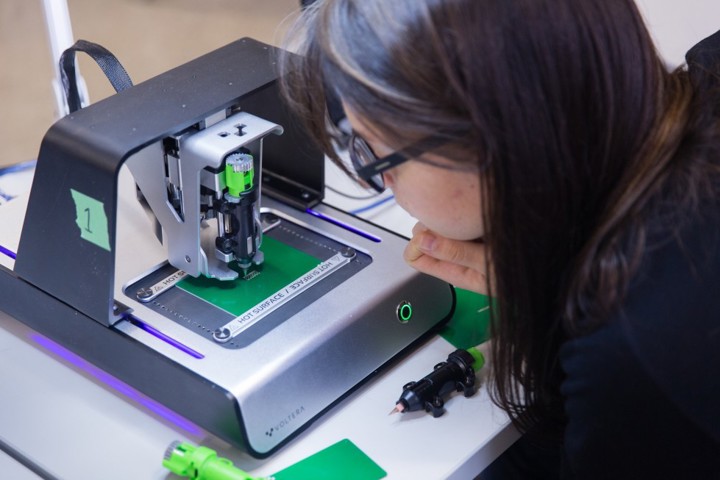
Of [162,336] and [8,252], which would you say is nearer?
[162,336]

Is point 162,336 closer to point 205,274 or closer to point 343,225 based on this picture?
point 205,274

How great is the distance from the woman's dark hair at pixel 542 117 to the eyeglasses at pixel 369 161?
17mm

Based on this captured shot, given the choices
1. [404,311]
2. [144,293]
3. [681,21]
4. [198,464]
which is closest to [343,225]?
[404,311]

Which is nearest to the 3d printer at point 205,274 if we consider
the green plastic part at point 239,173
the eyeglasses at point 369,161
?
the green plastic part at point 239,173

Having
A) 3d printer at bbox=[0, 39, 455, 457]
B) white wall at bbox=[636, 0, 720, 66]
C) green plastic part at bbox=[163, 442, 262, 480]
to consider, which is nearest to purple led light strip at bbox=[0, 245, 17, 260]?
3d printer at bbox=[0, 39, 455, 457]

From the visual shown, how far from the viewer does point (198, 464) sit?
860mm

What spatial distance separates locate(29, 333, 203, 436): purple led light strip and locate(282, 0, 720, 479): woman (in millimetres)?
358

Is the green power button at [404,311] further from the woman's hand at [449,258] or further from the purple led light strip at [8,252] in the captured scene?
the purple led light strip at [8,252]

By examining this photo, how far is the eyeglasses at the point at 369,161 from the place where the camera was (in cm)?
80

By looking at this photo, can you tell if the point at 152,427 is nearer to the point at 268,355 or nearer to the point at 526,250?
the point at 268,355

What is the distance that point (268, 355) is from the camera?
3.00 feet

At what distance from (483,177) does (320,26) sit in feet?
0.66

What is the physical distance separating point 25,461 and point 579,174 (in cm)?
62

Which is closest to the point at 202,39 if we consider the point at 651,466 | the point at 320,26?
the point at 320,26
